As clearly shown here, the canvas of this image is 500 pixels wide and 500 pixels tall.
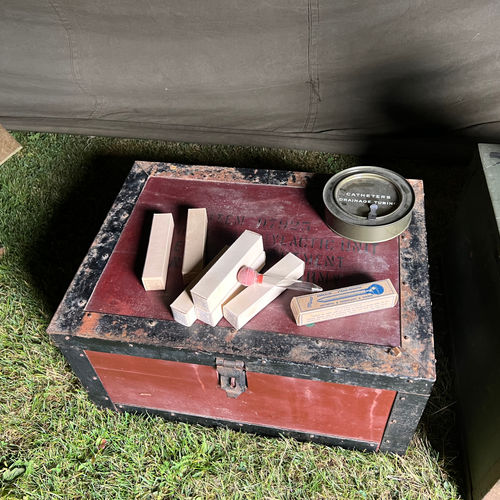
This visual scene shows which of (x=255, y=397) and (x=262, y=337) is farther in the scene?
(x=255, y=397)

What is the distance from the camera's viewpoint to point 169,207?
2.04m

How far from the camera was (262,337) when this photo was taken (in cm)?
159

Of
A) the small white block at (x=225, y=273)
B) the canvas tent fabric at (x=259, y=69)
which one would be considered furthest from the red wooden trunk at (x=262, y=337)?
the canvas tent fabric at (x=259, y=69)

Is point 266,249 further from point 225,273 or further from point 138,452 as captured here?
point 138,452

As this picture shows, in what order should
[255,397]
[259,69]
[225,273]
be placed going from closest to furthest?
[225,273] → [255,397] → [259,69]

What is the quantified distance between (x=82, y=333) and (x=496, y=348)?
1323mm

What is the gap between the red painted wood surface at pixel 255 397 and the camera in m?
1.65

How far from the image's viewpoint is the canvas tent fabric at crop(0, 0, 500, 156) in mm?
2543

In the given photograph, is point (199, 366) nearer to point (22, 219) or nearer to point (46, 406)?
point (46, 406)

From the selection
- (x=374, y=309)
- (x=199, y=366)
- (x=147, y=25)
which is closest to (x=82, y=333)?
(x=199, y=366)

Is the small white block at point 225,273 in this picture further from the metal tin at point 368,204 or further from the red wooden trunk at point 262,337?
the metal tin at point 368,204

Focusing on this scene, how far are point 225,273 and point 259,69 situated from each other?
5.40ft

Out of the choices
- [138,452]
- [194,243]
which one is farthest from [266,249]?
[138,452]

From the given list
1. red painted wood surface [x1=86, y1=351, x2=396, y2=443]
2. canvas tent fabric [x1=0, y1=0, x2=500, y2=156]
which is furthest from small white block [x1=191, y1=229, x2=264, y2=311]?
canvas tent fabric [x1=0, y1=0, x2=500, y2=156]
